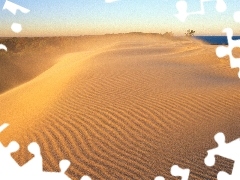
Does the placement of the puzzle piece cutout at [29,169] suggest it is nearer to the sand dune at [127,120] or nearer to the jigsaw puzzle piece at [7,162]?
the jigsaw puzzle piece at [7,162]

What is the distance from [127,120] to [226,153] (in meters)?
2.13

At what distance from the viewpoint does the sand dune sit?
21.2ft

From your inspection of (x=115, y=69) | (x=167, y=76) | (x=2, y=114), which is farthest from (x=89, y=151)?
(x=115, y=69)

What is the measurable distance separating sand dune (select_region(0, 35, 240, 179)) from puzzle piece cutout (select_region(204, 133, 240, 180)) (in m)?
0.11

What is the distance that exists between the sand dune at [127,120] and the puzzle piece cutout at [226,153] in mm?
107

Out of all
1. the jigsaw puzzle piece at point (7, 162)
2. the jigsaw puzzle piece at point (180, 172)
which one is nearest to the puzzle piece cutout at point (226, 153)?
the jigsaw puzzle piece at point (180, 172)

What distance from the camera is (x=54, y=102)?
985 centimetres

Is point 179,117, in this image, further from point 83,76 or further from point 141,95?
point 83,76

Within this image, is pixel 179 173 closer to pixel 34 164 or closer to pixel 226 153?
pixel 226 153

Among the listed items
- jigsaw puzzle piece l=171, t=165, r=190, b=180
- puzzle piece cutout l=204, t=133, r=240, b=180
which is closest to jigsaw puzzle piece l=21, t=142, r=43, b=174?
jigsaw puzzle piece l=171, t=165, r=190, b=180

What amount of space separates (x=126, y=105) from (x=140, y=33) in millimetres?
42409

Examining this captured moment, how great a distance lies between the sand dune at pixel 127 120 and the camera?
646 cm

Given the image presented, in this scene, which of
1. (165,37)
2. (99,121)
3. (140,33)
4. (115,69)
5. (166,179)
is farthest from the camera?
(140,33)

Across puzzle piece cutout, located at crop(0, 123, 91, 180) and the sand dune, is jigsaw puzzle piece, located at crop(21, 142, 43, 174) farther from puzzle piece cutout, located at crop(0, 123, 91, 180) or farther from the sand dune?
the sand dune
